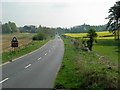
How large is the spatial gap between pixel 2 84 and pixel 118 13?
70.5 metres

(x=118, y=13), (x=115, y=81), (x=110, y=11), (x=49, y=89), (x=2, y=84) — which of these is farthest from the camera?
(x=110, y=11)

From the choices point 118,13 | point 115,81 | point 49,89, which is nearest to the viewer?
point 115,81

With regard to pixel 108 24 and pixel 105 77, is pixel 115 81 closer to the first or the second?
pixel 105 77

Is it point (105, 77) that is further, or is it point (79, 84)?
point (79, 84)

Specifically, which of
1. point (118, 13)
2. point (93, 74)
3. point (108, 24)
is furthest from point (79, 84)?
point (108, 24)

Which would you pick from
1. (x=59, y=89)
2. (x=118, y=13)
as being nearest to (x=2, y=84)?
(x=59, y=89)

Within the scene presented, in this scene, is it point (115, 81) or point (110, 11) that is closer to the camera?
point (115, 81)

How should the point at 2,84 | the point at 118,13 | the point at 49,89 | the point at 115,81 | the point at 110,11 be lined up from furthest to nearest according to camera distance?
the point at 110,11
the point at 118,13
the point at 2,84
the point at 49,89
the point at 115,81

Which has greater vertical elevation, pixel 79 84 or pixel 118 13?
pixel 118 13

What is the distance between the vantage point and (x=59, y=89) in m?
13.6

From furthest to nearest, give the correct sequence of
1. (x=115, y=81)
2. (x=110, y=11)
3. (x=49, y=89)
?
(x=110, y=11) < (x=49, y=89) < (x=115, y=81)

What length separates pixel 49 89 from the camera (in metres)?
13.5

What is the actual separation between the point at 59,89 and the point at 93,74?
1783mm

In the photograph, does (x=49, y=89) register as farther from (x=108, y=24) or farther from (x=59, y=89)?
(x=108, y=24)
